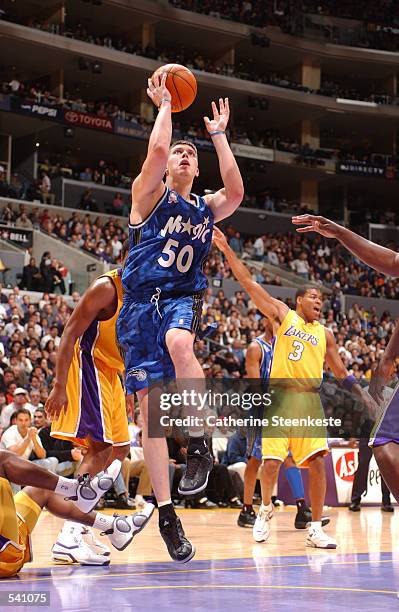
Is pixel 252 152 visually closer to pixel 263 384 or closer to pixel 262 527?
pixel 263 384

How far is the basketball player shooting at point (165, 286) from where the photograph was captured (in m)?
4.91

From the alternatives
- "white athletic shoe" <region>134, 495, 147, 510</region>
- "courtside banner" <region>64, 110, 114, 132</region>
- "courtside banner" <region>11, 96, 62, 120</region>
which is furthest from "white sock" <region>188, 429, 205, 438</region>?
"courtside banner" <region>64, 110, 114, 132</region>

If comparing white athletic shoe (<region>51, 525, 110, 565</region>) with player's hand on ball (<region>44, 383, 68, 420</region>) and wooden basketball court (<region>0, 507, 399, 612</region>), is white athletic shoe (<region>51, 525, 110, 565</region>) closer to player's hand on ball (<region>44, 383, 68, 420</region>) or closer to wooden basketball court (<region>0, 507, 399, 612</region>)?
wooden basketball court (<region>0, 507, 399, 612</region>)

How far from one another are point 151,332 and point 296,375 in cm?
329

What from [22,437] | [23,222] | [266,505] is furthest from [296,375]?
[23,222]

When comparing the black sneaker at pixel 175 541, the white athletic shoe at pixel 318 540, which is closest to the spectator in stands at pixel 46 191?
the white athletic shoe at pixel 318 540

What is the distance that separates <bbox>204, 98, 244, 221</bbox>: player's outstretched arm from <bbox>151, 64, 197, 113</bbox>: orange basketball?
0.92 ft

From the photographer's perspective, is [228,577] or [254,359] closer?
[228,577]

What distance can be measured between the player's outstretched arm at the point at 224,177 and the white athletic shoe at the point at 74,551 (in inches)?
92.8

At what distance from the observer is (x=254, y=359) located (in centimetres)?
969

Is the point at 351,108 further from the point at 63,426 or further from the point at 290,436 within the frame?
the point at 63,426

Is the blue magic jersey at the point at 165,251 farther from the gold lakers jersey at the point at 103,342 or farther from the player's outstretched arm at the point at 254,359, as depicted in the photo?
the player's outstretched arm at the point at 254,359

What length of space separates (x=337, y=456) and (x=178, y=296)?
876 cm

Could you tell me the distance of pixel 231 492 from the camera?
1286 centimetres
